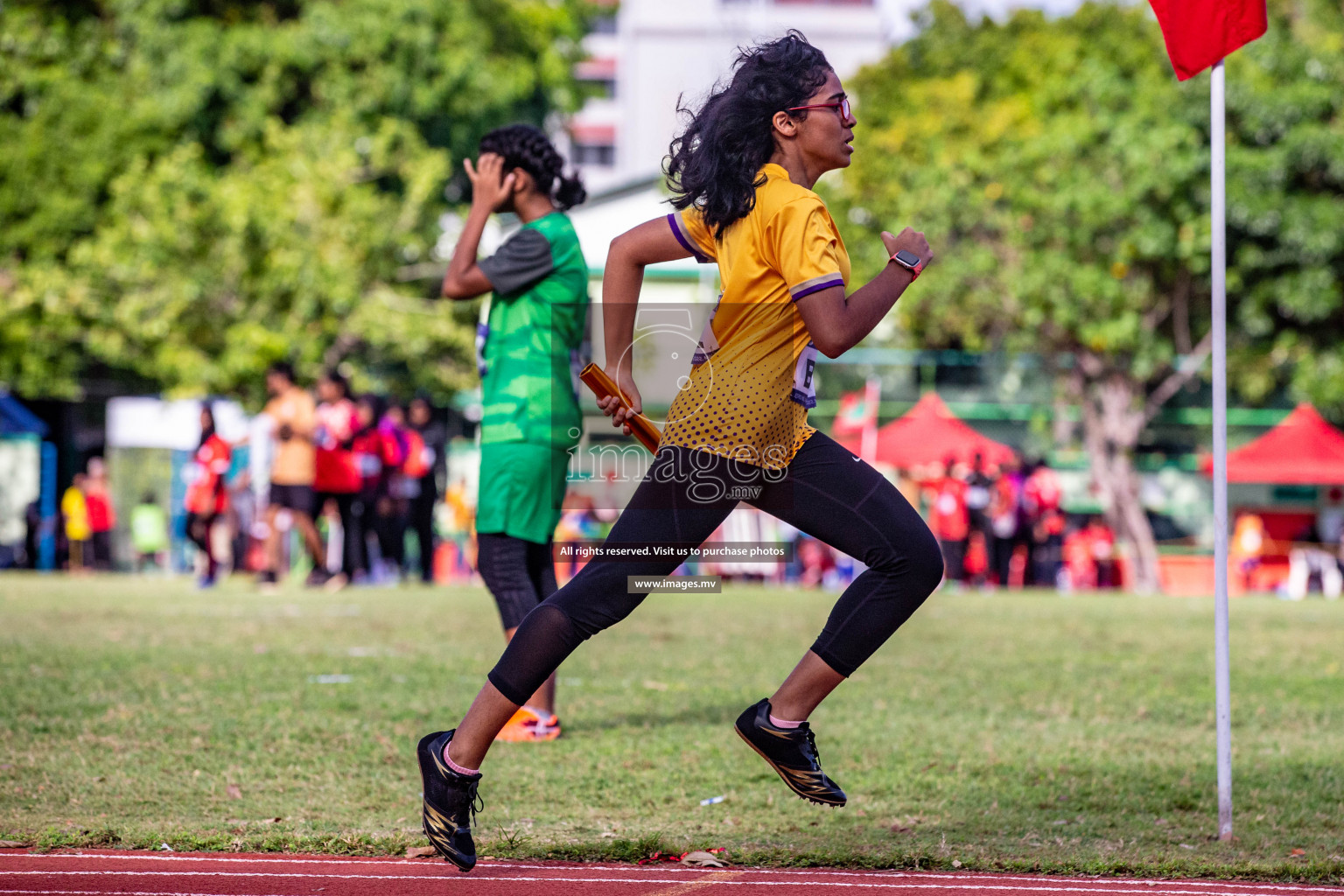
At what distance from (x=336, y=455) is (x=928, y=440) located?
13.2m

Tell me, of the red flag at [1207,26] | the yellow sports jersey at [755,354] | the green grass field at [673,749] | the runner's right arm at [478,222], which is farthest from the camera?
the runner's right arm at [478,222]

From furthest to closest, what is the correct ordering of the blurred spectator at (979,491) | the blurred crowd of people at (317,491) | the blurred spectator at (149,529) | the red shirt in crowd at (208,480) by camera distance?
the blurred spectator at (149,529)
the blurred spectator at (979,491)
the red shirt in crowd at (208,480)
the blurred crowd of people at (317,491)

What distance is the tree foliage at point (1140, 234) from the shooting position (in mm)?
26109

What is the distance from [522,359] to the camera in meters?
6.18

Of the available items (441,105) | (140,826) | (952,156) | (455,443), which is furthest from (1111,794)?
(952,156)

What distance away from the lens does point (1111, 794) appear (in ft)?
17.6

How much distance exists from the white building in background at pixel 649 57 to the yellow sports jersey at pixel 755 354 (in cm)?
6298

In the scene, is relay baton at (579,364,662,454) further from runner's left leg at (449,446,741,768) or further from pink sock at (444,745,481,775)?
pink sock at (444,745,481,775)

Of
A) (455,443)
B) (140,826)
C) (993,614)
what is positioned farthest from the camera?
(455,443)

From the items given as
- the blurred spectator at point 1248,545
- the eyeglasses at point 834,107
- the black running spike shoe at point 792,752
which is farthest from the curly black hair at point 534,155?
the blurred spectator at point 1248,545

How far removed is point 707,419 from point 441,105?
2682 centimetres

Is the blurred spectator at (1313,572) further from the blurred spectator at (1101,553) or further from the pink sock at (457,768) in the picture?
the pink sock at (457,768)

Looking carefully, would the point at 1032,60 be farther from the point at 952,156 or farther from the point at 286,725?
the point at 286,725

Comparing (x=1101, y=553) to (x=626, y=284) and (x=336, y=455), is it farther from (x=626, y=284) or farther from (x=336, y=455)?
(x=626, y=284)
